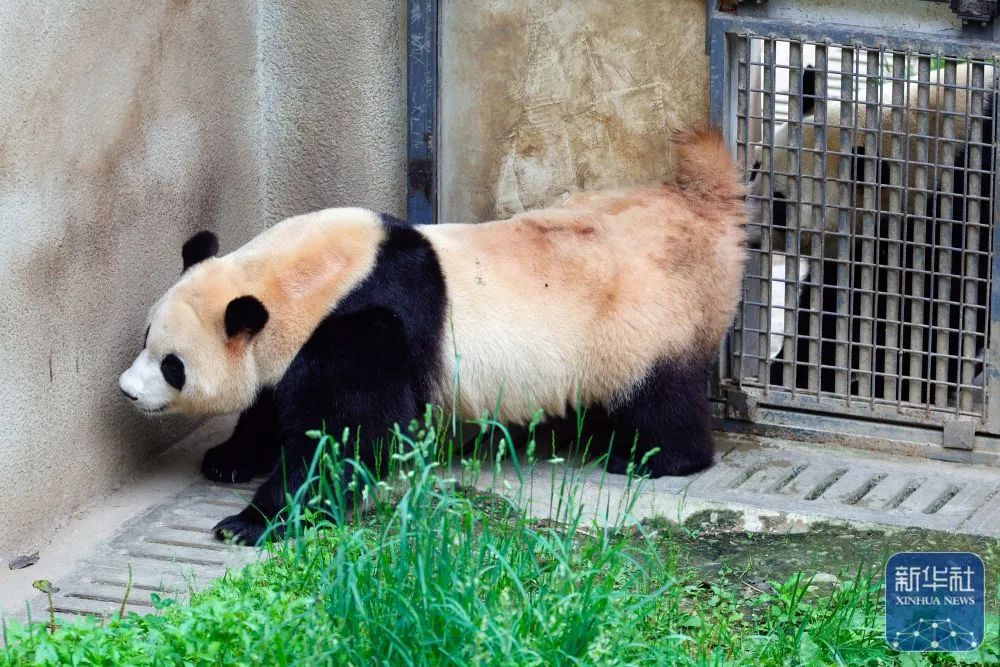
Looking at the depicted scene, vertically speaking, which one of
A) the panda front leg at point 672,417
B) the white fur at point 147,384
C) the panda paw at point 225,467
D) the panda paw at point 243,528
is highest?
the white fur at point 147,384

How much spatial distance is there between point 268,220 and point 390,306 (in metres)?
1.43

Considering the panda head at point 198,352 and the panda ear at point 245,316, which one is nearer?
the panda ear at point 245,316

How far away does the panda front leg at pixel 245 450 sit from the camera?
5414 mm

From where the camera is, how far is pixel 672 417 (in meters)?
5.33

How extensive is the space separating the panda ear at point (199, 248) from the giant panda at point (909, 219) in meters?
2.03

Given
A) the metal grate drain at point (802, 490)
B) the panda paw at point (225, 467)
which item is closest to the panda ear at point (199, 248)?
the panda paw at point (225, 467)

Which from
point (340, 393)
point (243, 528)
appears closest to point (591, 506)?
point (340, 393)

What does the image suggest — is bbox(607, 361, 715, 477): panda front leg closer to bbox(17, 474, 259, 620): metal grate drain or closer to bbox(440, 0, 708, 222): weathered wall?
bbox(440, 0, 708, 222): weathered wall

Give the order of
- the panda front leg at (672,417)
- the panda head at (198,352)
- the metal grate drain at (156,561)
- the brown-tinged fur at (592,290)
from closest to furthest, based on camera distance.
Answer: the metal grate drain at (156,561), the panda head at (198,352), the brown-tinged fur at (592,290), the panda front leg at (672,417)

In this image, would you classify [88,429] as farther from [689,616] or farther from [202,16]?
[689,616]

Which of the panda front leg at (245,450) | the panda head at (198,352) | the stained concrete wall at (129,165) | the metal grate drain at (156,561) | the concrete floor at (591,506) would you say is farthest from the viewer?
the panda front leg at (245,450)

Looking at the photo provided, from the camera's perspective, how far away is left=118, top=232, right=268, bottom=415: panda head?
16.3 ft

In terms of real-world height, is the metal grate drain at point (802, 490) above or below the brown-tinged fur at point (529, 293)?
below

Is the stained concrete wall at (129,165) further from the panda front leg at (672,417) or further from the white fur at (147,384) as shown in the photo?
the panda front leg at (672,417)
